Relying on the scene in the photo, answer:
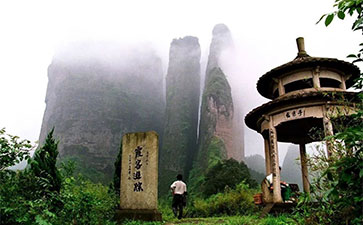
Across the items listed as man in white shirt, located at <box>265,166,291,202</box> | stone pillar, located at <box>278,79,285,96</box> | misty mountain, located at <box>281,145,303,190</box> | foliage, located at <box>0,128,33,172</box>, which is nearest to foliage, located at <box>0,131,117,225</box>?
foliage, located at <box>0,128,33,172</box>

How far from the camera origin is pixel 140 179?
28.1 feet

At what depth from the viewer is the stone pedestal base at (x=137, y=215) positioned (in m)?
7.96

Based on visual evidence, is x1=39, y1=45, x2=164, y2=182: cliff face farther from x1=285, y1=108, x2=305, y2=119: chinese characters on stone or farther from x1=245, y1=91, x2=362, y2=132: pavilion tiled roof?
x1=285, y1=108, x2=305, y2=119: chinese characters on stone

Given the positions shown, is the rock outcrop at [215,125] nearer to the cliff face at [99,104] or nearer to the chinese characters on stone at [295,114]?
the cliff face at [99,104]

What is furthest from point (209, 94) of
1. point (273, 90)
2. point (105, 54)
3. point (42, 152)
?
point (42, 152)

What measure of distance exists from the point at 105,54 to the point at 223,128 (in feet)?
114

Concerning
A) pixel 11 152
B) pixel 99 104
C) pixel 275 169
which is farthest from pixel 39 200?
pixel 99 104

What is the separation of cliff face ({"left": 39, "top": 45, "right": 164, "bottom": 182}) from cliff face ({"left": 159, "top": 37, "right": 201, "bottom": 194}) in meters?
8.68

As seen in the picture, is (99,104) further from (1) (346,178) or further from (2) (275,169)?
(1) (346,178)

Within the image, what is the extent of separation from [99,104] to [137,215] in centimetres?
5928

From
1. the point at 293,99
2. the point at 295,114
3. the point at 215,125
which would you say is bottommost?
the point at 295,114

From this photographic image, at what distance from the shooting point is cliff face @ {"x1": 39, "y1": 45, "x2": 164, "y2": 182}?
2329 inches

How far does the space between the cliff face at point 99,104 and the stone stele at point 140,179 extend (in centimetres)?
4690

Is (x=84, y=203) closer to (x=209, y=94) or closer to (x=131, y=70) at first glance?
(x=209, y=94)
